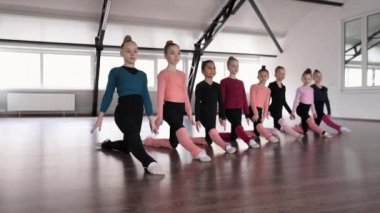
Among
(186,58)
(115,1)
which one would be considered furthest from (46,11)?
(186,58)

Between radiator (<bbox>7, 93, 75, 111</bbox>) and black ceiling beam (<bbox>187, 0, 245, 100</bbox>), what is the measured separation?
467 centimetres

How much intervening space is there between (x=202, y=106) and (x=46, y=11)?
8.41 meters

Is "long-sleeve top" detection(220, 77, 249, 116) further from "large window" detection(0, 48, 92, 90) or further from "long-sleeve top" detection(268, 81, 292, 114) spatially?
"large window" detection(0, 48, 92, 90)

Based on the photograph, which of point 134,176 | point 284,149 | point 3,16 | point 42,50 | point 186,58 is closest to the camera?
point 134,176

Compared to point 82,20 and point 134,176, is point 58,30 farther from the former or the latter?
point 134,176

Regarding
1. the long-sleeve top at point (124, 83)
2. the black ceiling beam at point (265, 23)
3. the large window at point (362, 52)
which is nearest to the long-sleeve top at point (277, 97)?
the long-sleeve top at point (124, 83)

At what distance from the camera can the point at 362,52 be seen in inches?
420

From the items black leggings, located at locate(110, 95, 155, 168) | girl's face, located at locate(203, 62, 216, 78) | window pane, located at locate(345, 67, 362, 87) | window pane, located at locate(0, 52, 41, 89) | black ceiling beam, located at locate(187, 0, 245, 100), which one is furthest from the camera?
window pane, located at locate(0, 52, 41, 89)

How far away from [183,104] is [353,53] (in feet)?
31.1

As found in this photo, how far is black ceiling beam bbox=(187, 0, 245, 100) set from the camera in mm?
11266

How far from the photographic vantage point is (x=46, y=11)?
1040 centimetres

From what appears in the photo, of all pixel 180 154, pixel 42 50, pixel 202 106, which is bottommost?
pixel 180 154

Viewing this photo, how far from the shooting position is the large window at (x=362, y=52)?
33.9 ft

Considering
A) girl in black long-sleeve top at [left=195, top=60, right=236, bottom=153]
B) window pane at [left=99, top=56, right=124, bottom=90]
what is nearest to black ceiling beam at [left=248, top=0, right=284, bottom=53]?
window pane at [left=99, top=56, right=124, bottom=90]
